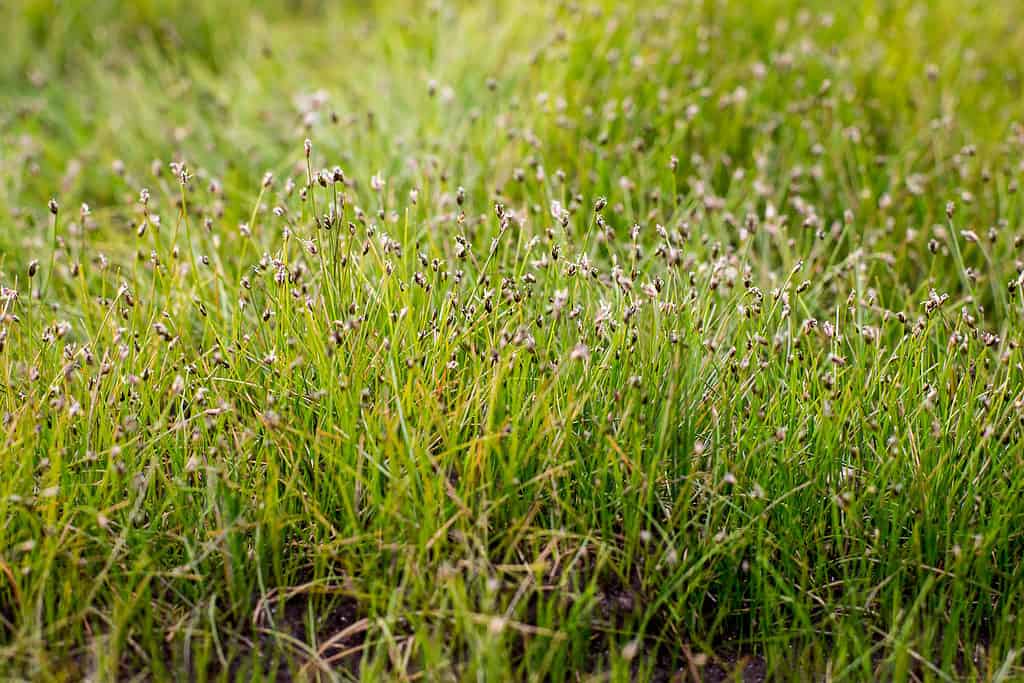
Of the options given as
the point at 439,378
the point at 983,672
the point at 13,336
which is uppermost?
the point at 13,336

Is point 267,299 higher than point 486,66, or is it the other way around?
point 486,66

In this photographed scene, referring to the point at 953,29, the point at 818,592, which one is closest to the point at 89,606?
the point at 818,592

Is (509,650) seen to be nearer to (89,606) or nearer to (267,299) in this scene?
(89,606)

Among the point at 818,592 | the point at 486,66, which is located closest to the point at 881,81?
the point at 486,66

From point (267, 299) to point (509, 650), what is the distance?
1.52 metres

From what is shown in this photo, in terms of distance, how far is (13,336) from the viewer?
317 cm

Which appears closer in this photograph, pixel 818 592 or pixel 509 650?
pixel 509 650

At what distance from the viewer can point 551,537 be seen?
2.80 m

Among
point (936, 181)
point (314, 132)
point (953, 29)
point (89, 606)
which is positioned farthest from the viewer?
point (953, 29)

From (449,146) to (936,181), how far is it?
209 cm

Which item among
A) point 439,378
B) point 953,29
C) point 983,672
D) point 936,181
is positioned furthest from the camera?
point 953,29

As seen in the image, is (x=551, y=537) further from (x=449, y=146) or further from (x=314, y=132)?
(x=314, y=132)

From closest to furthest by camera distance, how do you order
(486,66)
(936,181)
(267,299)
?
(267,299), (936,181), (486,66)

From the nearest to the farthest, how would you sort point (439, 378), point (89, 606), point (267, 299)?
1. point (89, 606)
2. point (439, 378)
3. point (267, 299)
